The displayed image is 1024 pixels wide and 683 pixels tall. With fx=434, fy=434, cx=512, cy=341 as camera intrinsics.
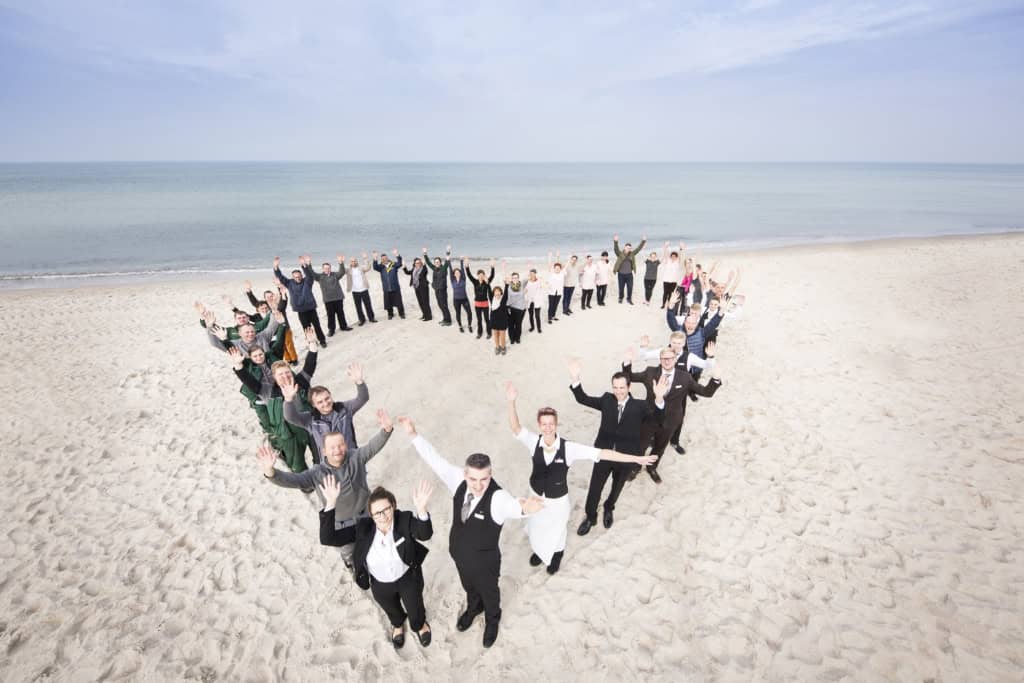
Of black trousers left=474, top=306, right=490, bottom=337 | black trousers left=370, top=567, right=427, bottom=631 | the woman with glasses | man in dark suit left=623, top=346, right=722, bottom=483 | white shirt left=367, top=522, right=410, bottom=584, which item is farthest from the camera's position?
black trousers left=474, top=306, right=490, bottom=337

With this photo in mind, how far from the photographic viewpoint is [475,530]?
12.1 ft

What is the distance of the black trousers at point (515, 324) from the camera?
427 inches

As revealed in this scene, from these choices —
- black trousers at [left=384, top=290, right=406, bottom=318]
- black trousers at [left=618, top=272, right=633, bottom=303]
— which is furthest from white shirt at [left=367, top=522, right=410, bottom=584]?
black trousers at [left=618, top=272, right=633, bottom=303]

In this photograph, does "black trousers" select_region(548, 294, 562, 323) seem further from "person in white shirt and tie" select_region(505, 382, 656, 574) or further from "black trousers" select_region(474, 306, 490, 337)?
"person in white shirt and tie" select_region(505, 382, 656, 574)

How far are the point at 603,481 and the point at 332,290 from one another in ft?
29.1

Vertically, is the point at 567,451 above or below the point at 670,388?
below

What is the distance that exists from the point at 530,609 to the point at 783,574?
119 inches

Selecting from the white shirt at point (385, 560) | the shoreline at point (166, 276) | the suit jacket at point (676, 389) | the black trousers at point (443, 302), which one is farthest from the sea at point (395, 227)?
the white shirt at point (385, 560)

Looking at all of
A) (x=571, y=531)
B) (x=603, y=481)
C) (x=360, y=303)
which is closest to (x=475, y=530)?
(x=603, y=481)

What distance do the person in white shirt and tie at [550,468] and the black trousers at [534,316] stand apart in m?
7.13

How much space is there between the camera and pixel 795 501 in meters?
6.14

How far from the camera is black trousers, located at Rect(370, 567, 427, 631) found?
3.82 m

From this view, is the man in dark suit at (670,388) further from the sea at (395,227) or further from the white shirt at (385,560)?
the sea at (395,227)

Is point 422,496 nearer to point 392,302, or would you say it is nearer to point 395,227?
point 392,302
